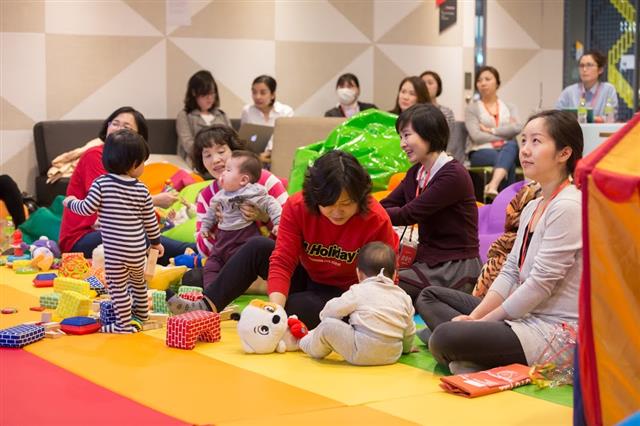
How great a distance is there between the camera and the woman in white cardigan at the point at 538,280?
3.53 metres

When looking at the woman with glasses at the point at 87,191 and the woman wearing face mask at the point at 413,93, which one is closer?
the woman with glasses at the point at 87,191

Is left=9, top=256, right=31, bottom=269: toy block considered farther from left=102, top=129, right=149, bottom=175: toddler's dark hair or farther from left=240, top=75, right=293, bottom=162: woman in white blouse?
left=240, top=75, right=293, bottom=162: woman in white blouse

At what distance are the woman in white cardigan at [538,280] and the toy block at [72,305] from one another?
5.78ft

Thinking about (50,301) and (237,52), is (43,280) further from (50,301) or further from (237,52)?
(237,52)

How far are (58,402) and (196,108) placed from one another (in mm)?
5887

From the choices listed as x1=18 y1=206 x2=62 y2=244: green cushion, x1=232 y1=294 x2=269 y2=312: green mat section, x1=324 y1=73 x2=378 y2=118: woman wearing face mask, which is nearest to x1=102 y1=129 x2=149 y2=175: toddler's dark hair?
x1=232 y1=294 x2=269 y2=312: green mat section

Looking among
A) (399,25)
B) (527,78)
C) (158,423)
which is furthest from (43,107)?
(158,423)

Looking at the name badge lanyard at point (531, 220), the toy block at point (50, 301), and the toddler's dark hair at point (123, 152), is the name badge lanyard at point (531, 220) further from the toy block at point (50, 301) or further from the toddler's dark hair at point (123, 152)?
the toy block at point (50, 301)

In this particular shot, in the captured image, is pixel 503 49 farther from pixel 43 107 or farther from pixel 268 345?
pixel 268 345

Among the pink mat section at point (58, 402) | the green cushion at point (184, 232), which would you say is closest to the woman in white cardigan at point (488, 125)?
the green cushion at point (184, 232)

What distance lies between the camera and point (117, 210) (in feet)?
14.0

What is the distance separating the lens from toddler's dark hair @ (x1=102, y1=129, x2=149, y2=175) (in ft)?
14.0

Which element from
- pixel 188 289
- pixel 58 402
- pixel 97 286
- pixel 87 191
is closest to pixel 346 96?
pixel 87 191

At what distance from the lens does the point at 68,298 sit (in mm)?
4648
